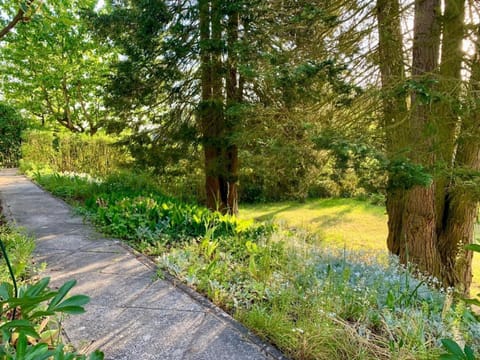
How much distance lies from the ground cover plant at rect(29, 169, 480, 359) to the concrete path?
16 centimetres

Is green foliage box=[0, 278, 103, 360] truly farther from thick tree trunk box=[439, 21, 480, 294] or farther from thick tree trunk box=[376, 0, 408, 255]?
thick tree trunk box=[439, 21, 480, 294]

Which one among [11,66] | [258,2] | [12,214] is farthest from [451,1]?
[11,66]

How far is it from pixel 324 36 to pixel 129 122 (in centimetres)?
384

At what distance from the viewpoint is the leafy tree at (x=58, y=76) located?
1376cm

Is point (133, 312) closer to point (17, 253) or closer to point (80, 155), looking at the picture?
point (17, 253)

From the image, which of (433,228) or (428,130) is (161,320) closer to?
(428,130)

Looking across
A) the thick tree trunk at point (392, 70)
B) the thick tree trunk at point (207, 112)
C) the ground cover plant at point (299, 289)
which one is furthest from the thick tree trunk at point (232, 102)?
the thick tree trunk at point (392, 70)

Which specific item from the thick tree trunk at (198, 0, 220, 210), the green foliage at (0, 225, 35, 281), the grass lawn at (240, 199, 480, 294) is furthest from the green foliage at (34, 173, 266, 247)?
the grass lawn at (240, 199, 480, 294)

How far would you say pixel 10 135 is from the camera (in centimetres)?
1301

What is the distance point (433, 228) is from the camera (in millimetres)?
4293

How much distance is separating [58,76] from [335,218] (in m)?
12.7

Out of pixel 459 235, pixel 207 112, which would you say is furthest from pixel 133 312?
pixel 459 235

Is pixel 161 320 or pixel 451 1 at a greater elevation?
pixel 451 1

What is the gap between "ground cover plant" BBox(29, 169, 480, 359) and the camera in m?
1.85
